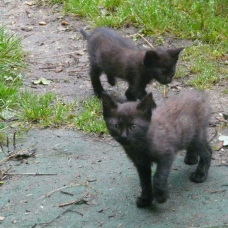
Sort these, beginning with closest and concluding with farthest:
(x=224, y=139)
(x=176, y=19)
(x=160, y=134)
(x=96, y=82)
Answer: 1. (x=160, y=134)
2. (x=224, y=139)
3. (x=96, y=82)
4. (x=176, y=19)

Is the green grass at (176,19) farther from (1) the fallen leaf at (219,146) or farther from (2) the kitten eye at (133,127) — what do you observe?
(2) the kitten eye at (133,127)

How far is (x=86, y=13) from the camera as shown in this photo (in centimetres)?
1045

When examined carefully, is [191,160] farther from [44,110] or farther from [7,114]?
[7,114]

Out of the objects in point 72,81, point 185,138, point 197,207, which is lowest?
point 72,81

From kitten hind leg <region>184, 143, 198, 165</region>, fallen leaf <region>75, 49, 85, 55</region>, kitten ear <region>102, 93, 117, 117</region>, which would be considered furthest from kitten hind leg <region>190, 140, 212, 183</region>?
fallen leaf <region>75, 49, 85, 55</region>

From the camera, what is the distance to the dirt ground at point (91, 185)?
5727 millimetres

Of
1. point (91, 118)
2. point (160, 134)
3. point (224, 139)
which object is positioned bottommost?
point (91, 118)

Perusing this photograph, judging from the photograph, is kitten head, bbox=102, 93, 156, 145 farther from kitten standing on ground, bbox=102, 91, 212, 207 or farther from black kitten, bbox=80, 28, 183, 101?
black kitten, bbox=80, 28, 183, 101

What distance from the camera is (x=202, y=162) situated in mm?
6309

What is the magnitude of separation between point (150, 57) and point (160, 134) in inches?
73.7

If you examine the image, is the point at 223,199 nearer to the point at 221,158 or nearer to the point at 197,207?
the point at 197,207

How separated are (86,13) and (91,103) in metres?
2.88

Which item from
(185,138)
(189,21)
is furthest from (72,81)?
(185,138)

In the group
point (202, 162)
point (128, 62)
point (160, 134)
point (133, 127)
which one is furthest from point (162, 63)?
point (133, 127)
